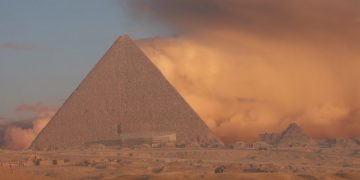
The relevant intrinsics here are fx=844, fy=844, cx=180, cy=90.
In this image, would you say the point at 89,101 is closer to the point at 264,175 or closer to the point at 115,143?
the point at 115,143

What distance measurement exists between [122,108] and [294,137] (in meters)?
28.9

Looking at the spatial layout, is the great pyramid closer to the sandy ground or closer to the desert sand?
the desert sand

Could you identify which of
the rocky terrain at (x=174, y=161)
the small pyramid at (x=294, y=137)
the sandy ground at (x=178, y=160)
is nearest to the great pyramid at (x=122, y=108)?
the rocky terrain at (x=174, y=161)

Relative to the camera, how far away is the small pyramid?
13638 cm

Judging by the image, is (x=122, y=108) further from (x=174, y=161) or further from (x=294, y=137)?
(x=174, y=161)

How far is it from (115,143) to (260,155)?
32.4 metres

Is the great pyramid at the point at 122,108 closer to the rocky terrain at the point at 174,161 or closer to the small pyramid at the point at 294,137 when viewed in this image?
the rocky terrain at the point at 174,161

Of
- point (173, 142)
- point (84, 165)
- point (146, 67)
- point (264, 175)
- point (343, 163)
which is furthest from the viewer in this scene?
point (146, 67)

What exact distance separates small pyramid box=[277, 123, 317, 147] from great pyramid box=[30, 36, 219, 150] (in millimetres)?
15649

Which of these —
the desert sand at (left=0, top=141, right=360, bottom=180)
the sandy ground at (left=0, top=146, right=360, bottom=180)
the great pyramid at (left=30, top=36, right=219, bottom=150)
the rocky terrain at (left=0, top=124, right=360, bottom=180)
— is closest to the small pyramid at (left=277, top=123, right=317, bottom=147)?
the rocky terrain at (left=0, top=124, right=360, bottom=180)

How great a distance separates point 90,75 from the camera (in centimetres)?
14350

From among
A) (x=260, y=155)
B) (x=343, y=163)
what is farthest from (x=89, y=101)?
(x=343, y=163)

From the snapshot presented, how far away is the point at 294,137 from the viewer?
459 ft

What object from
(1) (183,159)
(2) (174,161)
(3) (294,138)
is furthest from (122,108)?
(2) (174,161)
